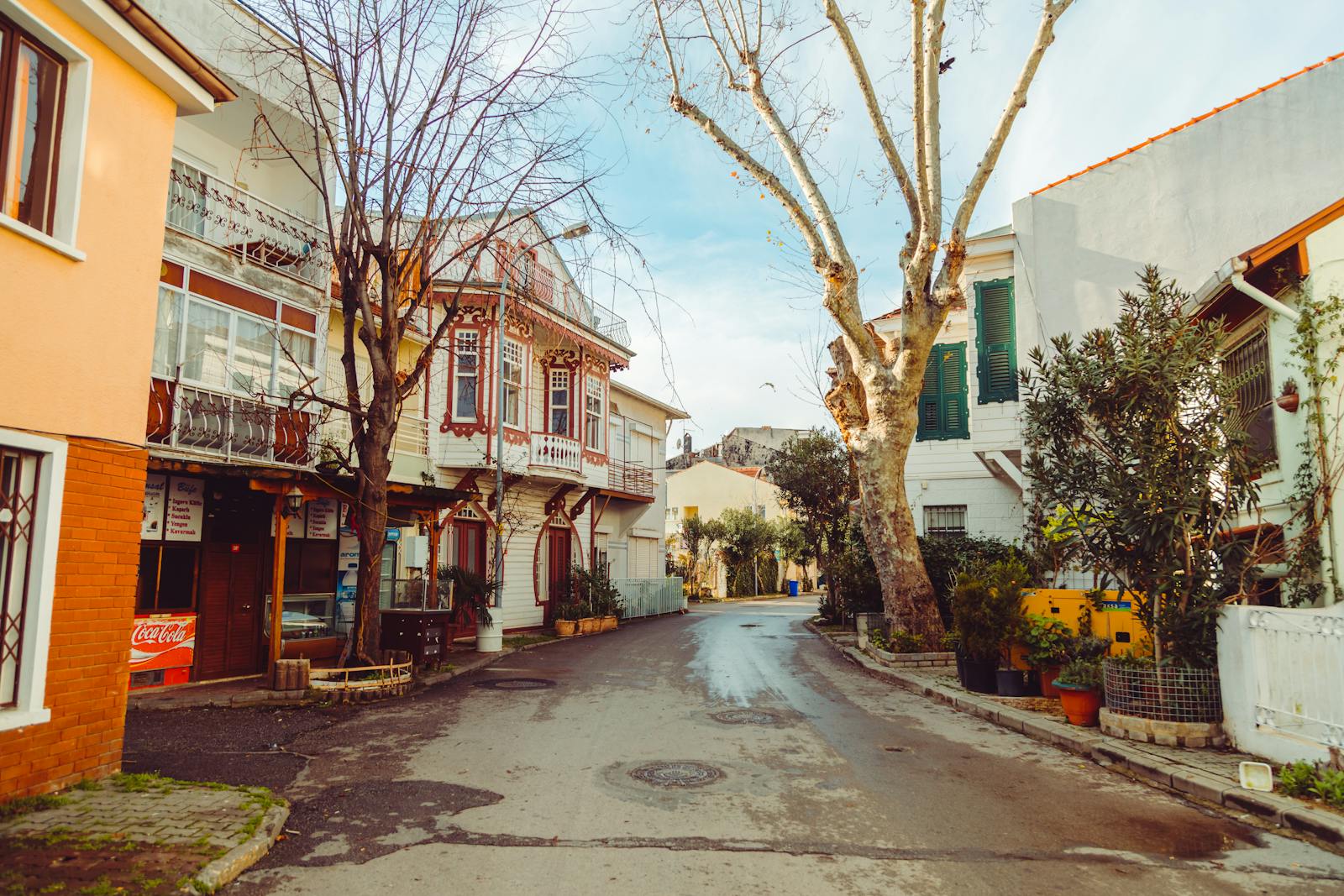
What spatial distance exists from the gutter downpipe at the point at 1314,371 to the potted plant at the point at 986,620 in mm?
3605

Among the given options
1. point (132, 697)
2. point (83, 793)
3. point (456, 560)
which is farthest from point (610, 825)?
point (456, 560)

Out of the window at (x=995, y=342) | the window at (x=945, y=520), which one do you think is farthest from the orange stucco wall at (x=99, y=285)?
the window at (x=945, y=520)

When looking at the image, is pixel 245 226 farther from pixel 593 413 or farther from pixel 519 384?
pixel 593 413

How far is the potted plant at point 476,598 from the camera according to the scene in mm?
17109

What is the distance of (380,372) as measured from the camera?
12.2 metres

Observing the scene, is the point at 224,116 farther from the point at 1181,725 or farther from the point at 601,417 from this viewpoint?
the point at 1181,725

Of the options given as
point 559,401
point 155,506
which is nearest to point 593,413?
point 559,401

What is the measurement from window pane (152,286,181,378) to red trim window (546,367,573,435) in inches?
471

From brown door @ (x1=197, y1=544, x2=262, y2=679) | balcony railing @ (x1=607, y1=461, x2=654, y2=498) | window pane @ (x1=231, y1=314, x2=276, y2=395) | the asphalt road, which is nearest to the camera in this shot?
the asphalt road

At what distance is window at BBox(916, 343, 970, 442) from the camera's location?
18.8 metres

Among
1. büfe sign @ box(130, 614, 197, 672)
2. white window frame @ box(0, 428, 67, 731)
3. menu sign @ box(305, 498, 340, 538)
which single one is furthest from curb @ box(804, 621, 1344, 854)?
büfe sign @ box(130, 614, 197, 672)

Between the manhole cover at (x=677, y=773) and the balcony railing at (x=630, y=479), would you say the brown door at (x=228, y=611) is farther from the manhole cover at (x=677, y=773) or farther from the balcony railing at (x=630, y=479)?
the balcony railing at (x=630, y=479)

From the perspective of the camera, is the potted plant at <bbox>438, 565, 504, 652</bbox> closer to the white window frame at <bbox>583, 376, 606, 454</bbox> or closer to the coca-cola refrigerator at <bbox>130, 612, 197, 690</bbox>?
the coca-cola refrigerator at <bbox>130, 612, 197, 690</bbox>

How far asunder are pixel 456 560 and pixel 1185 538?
52.6 ft
